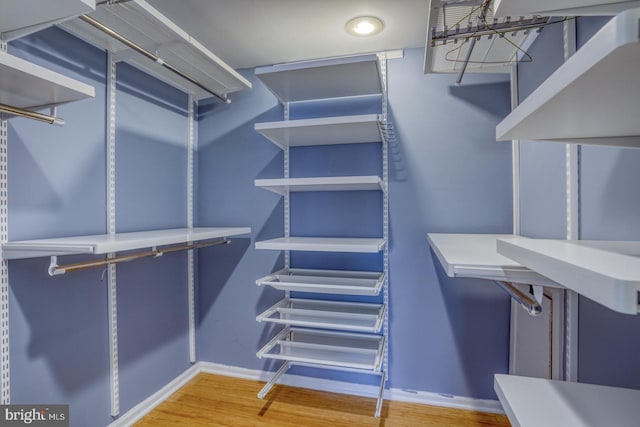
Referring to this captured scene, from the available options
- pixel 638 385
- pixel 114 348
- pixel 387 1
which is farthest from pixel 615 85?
pixel 114 348

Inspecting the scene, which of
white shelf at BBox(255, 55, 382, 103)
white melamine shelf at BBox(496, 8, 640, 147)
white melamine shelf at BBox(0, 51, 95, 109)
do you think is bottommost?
white melamine shelf at BBox(496, 8, 640, 147)

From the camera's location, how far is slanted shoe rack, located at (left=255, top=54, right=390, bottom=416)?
151 centimetres

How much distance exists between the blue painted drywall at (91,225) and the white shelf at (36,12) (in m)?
0.25

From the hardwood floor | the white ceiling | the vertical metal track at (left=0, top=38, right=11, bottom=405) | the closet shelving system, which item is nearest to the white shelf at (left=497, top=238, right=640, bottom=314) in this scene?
the closet shelving system

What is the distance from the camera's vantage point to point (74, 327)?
54.6 inches

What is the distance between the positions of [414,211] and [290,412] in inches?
51.5

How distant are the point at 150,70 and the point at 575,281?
2.05 metres

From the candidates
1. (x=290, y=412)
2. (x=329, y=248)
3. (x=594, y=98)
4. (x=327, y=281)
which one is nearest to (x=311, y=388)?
(x=290, y=412)

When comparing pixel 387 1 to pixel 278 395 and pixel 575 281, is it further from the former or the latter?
pixel 278 395

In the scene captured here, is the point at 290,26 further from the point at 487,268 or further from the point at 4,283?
the point at 4,283

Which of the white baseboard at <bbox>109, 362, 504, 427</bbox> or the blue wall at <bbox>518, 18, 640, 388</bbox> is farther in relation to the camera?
the white baseboard at <bbox>109, 362, 504, 427</bbox>

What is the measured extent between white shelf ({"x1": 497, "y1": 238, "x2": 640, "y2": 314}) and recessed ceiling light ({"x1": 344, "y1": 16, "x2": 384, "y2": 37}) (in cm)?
134

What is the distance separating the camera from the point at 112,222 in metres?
1.57

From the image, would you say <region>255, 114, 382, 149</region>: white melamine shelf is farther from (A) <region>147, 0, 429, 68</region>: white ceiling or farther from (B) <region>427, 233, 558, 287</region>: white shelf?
(B) <region>427, 233, 558, 287</region>: white shelf
